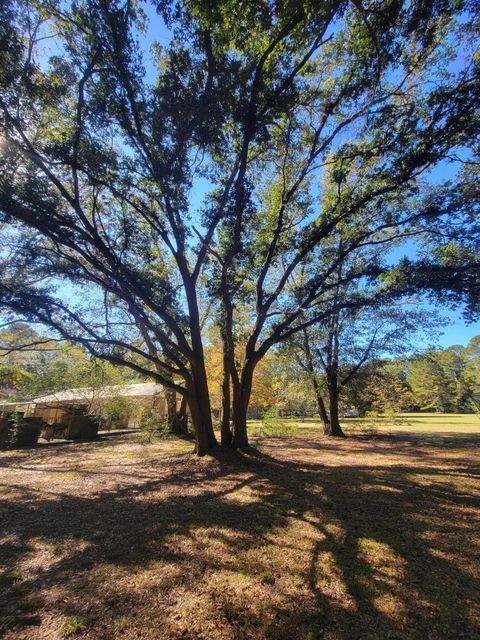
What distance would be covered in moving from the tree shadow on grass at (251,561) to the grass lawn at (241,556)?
0.02 m

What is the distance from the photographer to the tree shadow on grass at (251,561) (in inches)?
92.6

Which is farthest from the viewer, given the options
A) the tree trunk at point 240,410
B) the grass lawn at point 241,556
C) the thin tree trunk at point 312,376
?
the thin tree trunk at point 312,376

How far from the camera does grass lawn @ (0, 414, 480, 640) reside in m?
2.33

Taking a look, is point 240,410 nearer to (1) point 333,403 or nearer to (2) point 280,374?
(1) point 333,403

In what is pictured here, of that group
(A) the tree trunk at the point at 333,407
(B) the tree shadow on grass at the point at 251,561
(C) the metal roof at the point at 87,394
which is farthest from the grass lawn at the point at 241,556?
(C) the metal roof at the point at 87,394

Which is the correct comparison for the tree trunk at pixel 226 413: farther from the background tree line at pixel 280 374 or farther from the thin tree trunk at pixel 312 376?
the thin tree trunk at pixel 312 376

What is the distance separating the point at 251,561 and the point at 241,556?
6.1 inches

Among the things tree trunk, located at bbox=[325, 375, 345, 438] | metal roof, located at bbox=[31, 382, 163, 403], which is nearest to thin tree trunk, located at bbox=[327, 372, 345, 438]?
tree trunk, located at bbox=[325, 375, 345, 438]

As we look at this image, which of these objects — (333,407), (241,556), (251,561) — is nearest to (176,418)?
(333,407)

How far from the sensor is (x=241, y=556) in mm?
3309

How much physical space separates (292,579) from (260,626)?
0.70 meters

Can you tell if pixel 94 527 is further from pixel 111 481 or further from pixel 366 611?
pixel 366 611

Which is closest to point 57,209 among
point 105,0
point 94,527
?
point 105,0

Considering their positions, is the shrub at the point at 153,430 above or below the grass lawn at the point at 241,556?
above
